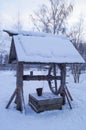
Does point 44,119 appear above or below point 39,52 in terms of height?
below

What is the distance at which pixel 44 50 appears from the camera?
24.1 feet

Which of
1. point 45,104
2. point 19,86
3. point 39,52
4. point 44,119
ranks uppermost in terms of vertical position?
Answer: point 39,52

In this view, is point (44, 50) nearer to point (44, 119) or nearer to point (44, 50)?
point (44, 50)

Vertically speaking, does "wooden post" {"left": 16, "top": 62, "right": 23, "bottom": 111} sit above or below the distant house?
below

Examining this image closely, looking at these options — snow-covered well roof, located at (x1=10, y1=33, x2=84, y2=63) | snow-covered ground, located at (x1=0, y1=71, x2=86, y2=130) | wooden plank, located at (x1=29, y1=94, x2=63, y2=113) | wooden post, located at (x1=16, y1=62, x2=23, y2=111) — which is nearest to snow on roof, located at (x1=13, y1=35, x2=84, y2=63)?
snow-covered well roof, located at (x1=10, y1=33, x2=84, y2=63)

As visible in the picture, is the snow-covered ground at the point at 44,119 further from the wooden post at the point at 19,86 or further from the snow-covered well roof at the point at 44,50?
the snow-covered well roof at the point at 44,50

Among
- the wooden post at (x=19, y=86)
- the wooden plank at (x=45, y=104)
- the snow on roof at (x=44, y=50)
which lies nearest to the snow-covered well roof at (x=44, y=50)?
the snow on roof at (x=44, y=50)

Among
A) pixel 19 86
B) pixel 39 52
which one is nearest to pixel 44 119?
pixel 19 86

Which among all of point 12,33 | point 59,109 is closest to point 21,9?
point 12,33

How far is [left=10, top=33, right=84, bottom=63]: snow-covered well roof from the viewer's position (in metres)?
6.85

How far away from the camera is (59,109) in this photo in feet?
24.2

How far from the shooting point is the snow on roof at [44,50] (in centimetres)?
686

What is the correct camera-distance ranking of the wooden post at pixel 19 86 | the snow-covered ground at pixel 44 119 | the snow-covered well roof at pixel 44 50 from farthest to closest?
the wooden post at pixel 19 86 < the snow-covered well roof at pixel 44 50 < the snow-covered ground at pixel 44 119

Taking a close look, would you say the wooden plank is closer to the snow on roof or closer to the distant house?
the distant house
